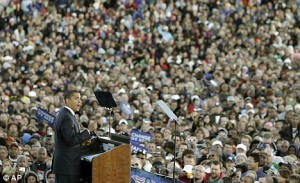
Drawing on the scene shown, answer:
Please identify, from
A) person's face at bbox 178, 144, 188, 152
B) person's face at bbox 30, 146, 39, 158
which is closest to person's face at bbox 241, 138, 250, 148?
person's face at bbox 178, 144, 188, 152

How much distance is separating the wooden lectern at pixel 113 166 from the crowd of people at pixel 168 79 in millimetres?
1203

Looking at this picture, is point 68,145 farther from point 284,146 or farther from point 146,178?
point 284,146

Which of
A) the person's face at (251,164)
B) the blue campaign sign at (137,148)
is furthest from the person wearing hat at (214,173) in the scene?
the blue campaign sign at (137,148)

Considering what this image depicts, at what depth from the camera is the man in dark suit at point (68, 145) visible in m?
10.6

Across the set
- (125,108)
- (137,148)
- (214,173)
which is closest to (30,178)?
(137,148)

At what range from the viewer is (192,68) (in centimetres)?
2611

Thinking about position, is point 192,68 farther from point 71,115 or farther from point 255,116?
point 71,115

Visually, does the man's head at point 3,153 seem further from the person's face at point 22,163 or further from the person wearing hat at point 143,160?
the person wearing hat at point 143,160

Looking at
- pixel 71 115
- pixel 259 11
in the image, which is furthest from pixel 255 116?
pixel 259 11

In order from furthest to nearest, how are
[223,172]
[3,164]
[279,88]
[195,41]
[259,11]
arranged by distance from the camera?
[259,11] < [195,41] < [279,88] < [3,164] < [223,172]

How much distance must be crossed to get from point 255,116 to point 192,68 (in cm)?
710

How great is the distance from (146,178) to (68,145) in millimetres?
1723

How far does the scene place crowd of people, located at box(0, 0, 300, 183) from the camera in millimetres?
14664

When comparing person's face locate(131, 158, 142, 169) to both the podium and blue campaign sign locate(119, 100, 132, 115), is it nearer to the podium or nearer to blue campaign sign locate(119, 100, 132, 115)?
the podium
